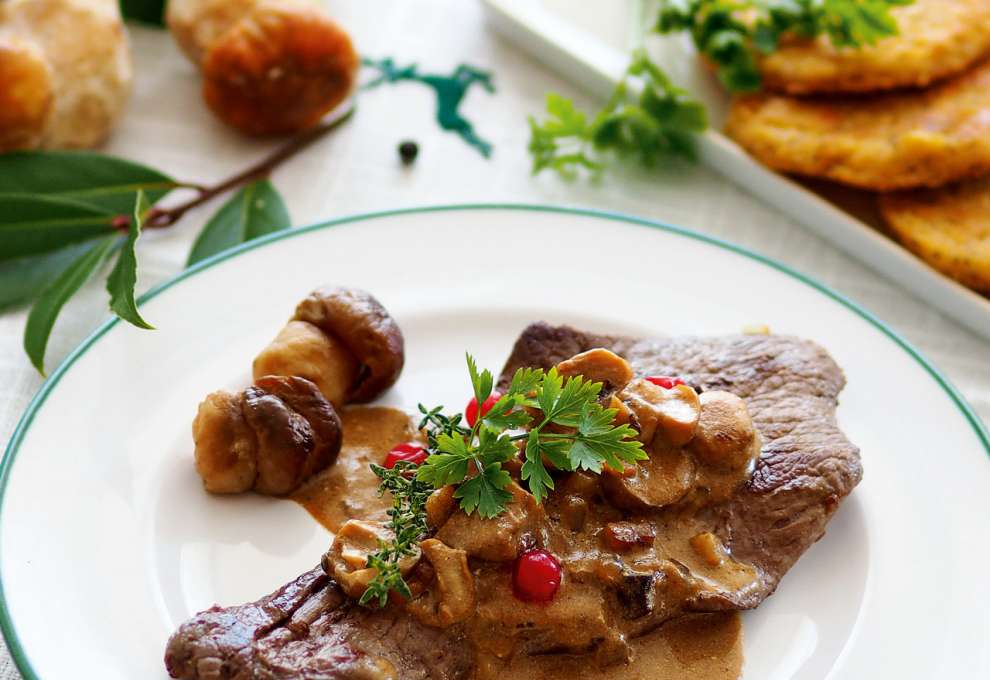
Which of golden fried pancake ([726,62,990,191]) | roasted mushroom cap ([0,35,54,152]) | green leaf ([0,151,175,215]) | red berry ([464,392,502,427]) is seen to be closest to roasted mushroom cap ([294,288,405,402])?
red berry ([464,392,502,427])

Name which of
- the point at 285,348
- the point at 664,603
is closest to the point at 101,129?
the point at 285,348

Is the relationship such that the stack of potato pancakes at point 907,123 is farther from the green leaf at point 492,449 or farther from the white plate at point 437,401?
the green leaf at point 492,449

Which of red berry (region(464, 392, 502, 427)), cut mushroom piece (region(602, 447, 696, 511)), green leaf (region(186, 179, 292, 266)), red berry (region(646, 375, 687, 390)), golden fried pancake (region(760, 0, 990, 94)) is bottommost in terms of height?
green leaf (region(186, 179, 292, 266))

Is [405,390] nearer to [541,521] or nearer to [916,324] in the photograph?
[541,521]

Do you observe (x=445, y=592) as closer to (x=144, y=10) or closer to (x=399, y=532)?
(x=399, y=532)

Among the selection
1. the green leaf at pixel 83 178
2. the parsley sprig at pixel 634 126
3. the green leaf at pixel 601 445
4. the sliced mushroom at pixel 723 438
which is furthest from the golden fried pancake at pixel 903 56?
the green leaf at pixel 83 178

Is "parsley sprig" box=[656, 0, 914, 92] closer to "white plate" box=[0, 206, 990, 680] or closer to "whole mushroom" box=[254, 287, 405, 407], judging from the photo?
"white plate" box=[0, 206, 990, 680]

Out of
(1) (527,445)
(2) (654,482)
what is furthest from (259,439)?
(2) (654,482)
